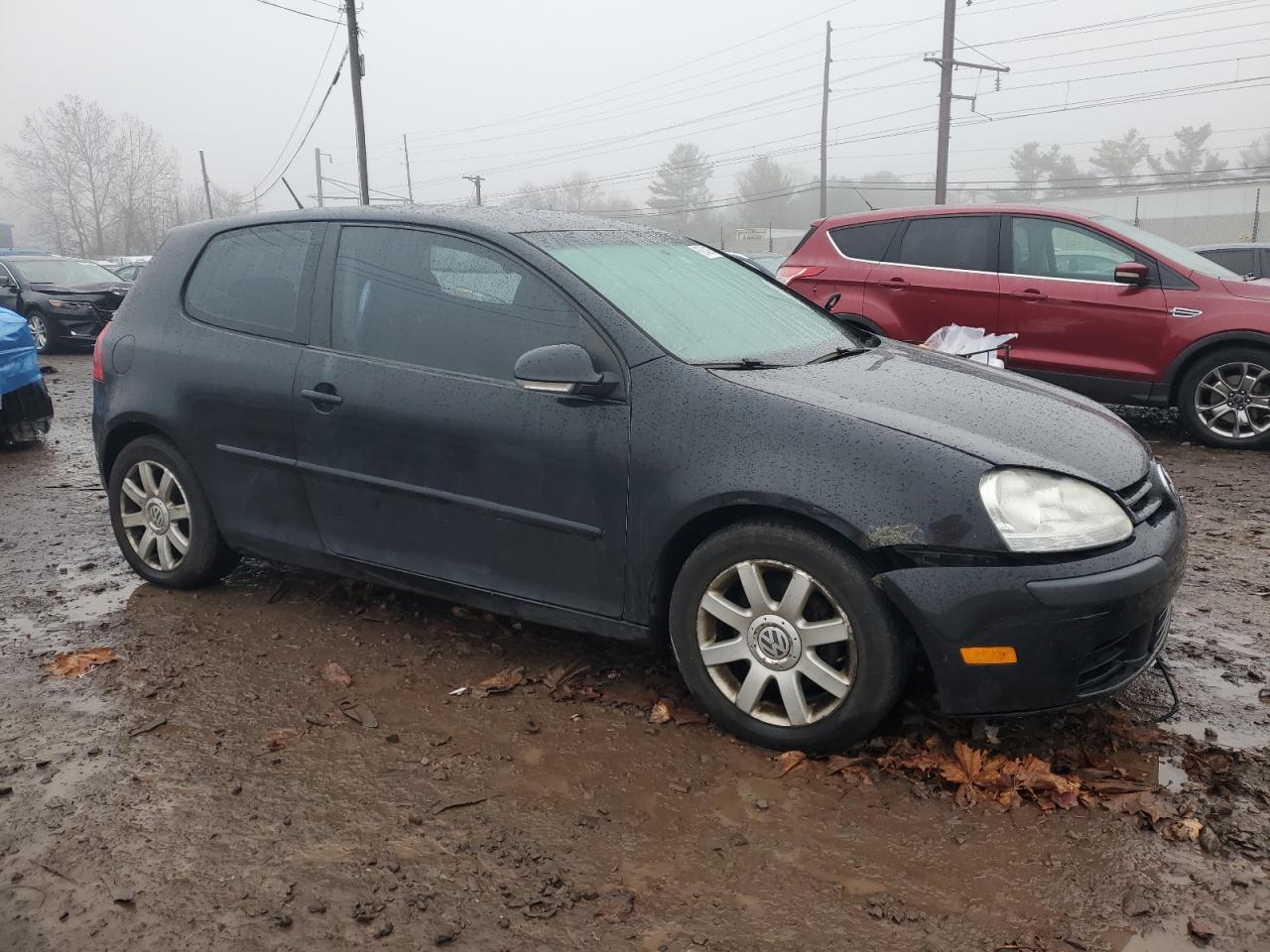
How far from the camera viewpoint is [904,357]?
3.99m

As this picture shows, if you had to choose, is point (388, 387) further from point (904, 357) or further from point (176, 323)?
point (904, 357)

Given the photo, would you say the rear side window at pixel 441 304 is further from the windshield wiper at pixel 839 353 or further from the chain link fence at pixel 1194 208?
the chain link fence at pixel 1194 208

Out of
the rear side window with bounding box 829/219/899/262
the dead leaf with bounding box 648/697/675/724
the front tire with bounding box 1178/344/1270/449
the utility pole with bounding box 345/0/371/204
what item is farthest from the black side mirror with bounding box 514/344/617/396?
the utility pole with bounding box 345/0/371/204

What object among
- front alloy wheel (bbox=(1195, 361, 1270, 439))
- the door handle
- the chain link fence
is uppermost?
the chain link fence

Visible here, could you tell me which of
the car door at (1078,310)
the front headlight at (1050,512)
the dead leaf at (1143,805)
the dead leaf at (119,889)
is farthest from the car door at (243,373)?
the car door at (1078,310)

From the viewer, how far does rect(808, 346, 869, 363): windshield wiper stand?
3.74 meters

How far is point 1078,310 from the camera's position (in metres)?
7.70

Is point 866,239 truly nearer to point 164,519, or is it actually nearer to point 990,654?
point 164,519

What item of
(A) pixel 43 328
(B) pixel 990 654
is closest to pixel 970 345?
(B) pixel 990 654

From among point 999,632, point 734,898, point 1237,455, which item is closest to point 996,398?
point 999,632

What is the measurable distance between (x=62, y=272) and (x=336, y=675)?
1549 cm

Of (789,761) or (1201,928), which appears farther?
(789,761)

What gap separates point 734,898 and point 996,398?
6.05 ft

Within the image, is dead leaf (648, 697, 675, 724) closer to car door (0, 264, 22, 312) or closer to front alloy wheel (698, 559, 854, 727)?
front alloy wheel (698, 559, 854, 727)
